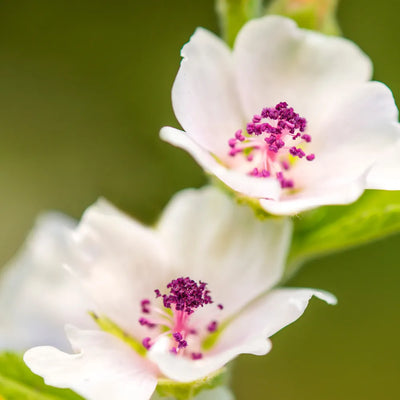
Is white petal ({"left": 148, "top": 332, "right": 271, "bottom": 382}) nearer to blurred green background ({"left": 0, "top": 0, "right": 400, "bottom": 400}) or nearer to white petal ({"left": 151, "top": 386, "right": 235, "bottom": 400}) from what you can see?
white petal ({"left": 151, "top": 386, "right": 235, "bottom": 400})

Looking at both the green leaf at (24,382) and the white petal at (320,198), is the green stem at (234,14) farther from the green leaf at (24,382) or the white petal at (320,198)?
the green leaf at (24,382)

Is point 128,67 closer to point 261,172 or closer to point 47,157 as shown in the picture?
point 47,157

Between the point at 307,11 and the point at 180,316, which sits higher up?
the point at 307,11

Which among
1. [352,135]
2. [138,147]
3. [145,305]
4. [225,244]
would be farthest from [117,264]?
[138,147]

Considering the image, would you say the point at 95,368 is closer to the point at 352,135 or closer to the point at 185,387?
the point at 185,387

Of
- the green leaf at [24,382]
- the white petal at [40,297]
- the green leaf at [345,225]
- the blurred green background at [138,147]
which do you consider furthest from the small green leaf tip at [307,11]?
the blurred green background at [138,147]

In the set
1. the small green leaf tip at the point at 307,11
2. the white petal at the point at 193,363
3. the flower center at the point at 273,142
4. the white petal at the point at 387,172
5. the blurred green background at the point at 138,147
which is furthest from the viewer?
the blurred green background at the point at 138,147
